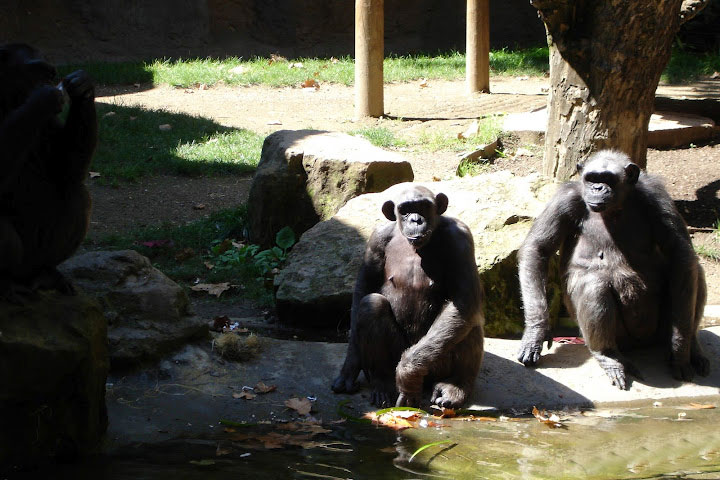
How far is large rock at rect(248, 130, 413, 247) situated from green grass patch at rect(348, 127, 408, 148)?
3060mm

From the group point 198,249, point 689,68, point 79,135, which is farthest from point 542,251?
point 689,68

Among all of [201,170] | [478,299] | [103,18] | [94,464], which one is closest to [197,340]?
[94,464]

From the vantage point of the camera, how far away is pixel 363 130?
41.9 feet

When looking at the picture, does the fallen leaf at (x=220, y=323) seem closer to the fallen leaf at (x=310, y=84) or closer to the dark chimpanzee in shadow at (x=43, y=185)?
the dark chimpanzee in shadow at (x=43, y=185)

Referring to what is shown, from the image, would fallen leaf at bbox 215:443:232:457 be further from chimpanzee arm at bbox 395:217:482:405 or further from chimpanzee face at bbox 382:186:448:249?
chimpanzee face at bbox 382:186:448:249

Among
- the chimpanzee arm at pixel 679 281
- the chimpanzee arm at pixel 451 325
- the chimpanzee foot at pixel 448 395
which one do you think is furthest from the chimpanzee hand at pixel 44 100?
the chimpanzee arm at pixel 679 281

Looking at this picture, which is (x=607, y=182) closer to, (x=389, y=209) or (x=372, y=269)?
(x=389, y=209)

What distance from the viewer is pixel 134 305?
5.91 metres

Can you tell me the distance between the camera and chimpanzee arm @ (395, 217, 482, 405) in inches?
220

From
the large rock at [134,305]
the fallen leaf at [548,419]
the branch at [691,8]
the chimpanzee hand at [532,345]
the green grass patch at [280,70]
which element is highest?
the branch at [691,8]

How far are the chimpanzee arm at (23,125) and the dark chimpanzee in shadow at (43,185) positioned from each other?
47 mm

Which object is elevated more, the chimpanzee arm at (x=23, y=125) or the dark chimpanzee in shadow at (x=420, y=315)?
the chimpanzee arm at (x=23, y=125)

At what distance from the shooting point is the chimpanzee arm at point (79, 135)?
4895 mm

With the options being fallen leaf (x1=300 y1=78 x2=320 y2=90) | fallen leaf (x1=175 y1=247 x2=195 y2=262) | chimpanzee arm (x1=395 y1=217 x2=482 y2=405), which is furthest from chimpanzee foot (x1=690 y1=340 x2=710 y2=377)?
fallen leaf (x1=300 y1=78 x2=320 y2=90)
